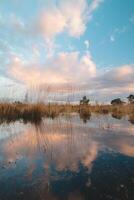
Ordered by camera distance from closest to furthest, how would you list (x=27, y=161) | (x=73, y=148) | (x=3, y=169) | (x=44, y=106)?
(x=3, y=169) → (x=27, y=161) → (x=73, y=148) → (x=44, y=106)

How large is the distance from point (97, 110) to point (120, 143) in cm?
1821

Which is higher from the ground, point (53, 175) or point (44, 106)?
point (44, 106)

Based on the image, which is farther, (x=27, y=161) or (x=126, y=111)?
(x=126, y=111)

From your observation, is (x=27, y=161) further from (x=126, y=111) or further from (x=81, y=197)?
(x=126, y=111)

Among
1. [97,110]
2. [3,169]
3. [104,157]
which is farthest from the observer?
[97,110]

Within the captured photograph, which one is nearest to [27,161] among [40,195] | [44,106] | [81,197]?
[40,195]

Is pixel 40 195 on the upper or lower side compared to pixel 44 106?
lower

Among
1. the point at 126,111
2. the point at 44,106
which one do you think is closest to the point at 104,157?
the point at 44,106

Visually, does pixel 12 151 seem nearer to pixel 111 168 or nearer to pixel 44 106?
pixel 111 168

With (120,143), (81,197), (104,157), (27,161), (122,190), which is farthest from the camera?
(120,143)

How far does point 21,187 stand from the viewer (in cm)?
349

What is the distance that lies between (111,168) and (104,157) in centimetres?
79

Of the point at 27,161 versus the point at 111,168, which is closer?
the point at 111,168

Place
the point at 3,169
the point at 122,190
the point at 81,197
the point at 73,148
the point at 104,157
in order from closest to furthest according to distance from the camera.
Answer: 1. the point at 81,197
2. the point at 122,190
3. the point at 3,169
4. the point at 104,157
5. the point at 73,148
